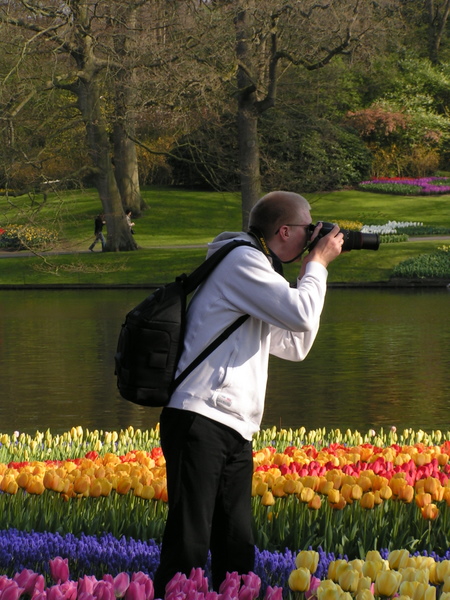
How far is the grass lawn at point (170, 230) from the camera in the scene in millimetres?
28672

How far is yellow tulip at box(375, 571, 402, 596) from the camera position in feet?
10.8

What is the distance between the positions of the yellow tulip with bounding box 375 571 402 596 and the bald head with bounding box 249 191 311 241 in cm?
125

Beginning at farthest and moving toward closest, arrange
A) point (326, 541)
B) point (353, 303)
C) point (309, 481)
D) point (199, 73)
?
point (199, 73) < point (353, 303) < point (309, 481) < point (326, 541)

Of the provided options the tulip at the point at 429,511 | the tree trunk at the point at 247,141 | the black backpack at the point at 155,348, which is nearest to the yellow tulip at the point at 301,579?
the black backpack at the point at 155,348

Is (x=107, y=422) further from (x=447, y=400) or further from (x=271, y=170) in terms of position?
(x=271, y=170)

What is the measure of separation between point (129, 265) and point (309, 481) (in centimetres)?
2628

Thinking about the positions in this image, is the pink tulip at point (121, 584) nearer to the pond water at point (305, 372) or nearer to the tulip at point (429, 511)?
the tulip at point (429, 511)

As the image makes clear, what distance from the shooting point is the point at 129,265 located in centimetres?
3120

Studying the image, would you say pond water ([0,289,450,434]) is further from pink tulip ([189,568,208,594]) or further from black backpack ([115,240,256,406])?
pink tulip ([189,568,208,594])

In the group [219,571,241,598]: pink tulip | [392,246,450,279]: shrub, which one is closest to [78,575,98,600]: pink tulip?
[219,571,241,598]: pink tulip

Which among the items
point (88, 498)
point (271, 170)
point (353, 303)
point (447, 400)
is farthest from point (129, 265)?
point (88, 498)

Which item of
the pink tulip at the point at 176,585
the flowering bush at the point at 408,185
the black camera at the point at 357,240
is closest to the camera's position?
the pink tulip at the point at 176,585

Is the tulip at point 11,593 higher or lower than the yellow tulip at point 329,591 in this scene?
lower

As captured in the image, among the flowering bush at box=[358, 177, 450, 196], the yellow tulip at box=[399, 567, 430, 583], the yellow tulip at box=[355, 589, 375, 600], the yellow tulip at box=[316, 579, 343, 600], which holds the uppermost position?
the yellow tulip at box=[316, 579, 343, 600]
